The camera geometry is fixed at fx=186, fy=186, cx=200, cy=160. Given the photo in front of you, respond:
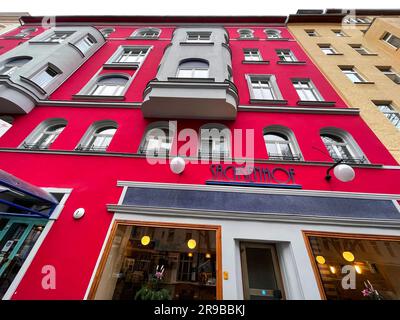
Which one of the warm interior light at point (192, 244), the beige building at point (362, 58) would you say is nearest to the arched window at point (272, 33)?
the beige building at point (362, 58)

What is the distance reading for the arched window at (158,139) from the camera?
675 cm

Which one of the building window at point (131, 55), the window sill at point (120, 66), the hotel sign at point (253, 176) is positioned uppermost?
the building window at point (131, 55)

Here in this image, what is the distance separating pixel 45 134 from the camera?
7.50m

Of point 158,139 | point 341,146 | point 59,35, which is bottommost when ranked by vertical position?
point 341,146

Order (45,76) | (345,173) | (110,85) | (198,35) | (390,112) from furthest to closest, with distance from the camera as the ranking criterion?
(198,35)
(110,85)
(45,76)
(390,112)
(345,173)

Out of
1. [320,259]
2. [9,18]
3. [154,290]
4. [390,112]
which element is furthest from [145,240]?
[9,18]

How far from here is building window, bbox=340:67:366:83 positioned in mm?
9977

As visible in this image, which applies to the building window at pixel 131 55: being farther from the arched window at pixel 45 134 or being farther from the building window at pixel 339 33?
the building window at pixel 339 33

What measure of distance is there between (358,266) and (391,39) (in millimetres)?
15526

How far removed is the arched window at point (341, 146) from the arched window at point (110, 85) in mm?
9025

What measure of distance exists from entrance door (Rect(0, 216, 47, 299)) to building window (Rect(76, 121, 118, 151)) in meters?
2.73

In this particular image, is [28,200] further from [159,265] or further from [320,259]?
[320,259]

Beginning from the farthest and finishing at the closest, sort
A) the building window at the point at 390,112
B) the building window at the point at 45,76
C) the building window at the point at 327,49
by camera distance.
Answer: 1. the building window at the point at 327,49
2. the building window at the point at 45,76
3. the building window at the point at 390,112

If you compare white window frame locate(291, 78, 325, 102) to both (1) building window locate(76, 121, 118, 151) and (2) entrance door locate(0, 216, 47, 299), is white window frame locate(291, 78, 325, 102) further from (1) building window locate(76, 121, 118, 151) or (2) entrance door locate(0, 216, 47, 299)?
(2) entrance door locate(0, 216, 47, 299)
